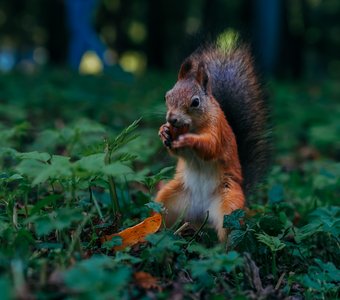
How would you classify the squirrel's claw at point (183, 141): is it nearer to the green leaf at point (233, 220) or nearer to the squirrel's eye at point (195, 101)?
the squirrel's eye at point (195, 101)

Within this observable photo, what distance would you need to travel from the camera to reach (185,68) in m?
2.84

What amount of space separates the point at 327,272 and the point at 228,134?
746mm

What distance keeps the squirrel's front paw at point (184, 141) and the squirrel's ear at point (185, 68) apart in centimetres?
36

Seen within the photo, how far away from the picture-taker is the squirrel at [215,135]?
2699 millimetres

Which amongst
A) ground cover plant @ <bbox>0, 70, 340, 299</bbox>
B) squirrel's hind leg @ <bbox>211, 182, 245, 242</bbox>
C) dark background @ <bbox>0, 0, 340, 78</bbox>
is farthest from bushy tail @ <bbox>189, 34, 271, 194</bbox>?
dark background @ <bbox>0, 0, 340, 78</bbox>

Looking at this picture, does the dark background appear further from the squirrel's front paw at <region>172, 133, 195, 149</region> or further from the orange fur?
the squirrel's front paw at <region>172, 133, 195, 149</region>

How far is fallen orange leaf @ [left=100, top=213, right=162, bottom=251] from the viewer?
2.47m

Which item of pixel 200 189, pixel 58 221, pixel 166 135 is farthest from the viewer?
pixel 200 189

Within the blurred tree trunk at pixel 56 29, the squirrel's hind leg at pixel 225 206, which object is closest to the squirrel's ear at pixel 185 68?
the squirrel's hind leg at pixel 225 206

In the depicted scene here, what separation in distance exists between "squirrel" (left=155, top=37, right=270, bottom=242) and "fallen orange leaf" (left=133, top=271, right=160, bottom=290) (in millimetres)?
546

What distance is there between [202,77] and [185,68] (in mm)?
88

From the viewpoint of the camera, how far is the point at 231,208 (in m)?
2.70

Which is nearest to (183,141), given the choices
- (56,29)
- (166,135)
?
(166,135)

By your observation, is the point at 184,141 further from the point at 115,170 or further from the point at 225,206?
the point at 115,170
